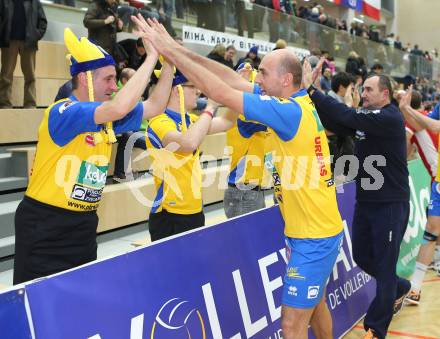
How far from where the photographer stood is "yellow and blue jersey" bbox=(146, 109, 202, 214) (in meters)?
3.86

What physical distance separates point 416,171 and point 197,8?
264 inches

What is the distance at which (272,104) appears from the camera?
9.27 ft

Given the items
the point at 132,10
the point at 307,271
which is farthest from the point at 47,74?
the point at 307,271

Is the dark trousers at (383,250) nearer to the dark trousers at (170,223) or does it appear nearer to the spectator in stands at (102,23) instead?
the dark trousers at (170,223)

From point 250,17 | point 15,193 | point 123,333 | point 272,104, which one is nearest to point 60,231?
point 123,333

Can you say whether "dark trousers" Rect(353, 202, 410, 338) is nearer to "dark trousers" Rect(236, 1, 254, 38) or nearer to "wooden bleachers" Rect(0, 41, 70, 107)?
"wooden bleachers" Rect(0, 41, 70, 107)

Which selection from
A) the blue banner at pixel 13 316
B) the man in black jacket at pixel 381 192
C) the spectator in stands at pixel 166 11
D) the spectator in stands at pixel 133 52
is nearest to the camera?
the blue banner at pixel 13 316

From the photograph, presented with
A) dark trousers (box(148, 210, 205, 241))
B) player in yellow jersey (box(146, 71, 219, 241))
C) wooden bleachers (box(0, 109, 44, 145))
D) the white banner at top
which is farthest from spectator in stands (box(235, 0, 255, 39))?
dark trousers (box(148, 210, 205, 241))

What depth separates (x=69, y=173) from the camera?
3016 millimetres

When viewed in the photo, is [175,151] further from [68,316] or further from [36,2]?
[36,2]

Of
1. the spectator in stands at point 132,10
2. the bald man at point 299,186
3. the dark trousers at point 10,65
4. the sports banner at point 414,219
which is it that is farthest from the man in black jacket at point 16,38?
the sports banner at point 414,219

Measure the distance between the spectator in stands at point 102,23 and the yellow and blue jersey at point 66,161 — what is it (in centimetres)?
534

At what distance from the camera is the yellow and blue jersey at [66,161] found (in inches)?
116

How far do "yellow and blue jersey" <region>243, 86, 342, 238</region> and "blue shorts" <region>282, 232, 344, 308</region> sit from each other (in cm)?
6
